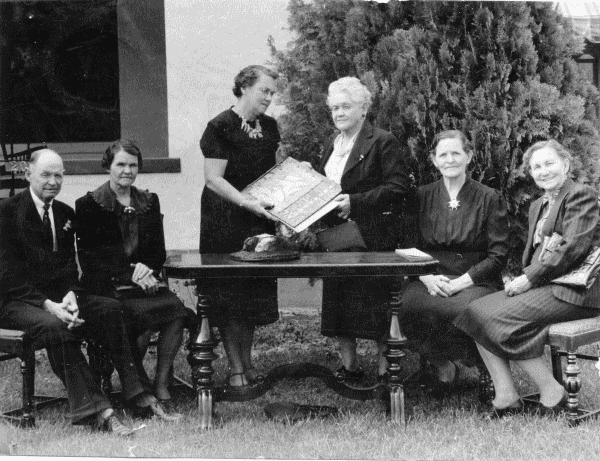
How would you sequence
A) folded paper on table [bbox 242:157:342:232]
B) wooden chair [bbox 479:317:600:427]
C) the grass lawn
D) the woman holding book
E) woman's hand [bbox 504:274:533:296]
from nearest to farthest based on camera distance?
the grass lawn → wooden chair [bbox 479:317:600:427] → the woman holding book → woman's hand [bbox 504:274:533:296] → folded paper on table [bbox 242:157:342:232]

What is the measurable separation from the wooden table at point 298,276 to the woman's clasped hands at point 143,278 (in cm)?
21

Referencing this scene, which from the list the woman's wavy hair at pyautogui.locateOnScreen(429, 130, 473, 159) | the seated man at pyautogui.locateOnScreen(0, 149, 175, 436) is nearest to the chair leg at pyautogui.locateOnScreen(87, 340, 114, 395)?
the seated man at pyautogui.locateOnScreen(0, 149, 175, 436)

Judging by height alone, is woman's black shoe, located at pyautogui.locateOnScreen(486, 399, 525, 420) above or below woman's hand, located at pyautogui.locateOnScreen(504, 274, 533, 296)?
below

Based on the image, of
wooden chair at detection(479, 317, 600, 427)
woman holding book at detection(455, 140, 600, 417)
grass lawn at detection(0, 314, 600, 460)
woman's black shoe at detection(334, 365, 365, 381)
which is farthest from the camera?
woman's black shoe at detection(334, 365, 365, 381)

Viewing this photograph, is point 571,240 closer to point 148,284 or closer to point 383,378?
point 383,378

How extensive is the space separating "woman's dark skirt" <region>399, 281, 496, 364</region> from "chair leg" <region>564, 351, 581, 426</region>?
22.8 inches

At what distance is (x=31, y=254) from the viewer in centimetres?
466

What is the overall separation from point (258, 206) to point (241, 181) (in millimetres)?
227

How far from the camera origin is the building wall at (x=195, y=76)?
4.95 metres

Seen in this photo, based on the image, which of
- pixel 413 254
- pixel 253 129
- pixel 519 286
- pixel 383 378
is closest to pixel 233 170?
pixel 253 129

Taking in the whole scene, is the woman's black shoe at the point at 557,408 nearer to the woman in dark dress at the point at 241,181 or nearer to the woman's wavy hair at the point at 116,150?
the woman in dark dress at the point at 241,181

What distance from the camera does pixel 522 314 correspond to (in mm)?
4492

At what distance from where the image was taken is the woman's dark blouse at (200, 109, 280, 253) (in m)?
4.98

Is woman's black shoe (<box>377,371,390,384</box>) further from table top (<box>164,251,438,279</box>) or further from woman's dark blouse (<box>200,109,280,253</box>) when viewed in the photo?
woman's dark blouse (<box>200,109,280,253</box>)
